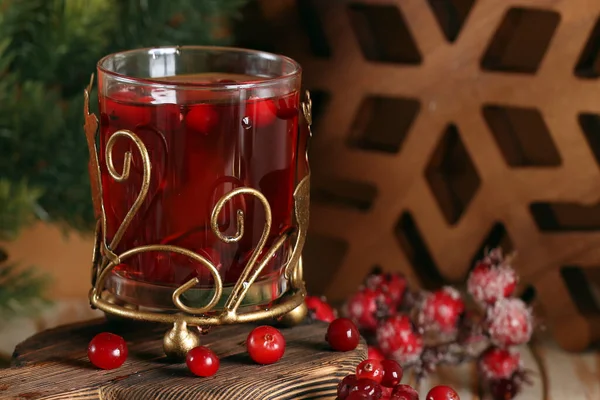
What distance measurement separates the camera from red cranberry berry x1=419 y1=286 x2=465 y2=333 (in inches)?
35.3

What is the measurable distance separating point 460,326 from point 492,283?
61 millimetres

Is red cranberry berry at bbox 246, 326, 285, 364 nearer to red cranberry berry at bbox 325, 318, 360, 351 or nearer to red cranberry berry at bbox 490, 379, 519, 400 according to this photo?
red cranberry berry at bbox 325, 318, 360, 351

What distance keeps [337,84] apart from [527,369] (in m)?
0.40

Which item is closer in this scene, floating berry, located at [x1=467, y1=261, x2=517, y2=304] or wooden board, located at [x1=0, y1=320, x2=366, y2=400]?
wooden board, located at [x1=0, y1=320, x2=366, y2=400]

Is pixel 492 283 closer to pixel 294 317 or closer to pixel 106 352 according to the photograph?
pixel 294 317

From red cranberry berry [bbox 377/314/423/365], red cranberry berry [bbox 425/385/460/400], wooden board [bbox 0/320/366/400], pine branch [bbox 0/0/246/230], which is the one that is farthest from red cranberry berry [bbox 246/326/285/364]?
pine branch [bbox 0/0/246/230]

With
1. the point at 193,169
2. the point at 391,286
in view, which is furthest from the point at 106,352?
the point at 391,286

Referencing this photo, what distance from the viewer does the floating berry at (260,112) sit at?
617 mm

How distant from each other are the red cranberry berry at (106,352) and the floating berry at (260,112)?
7.8 inches

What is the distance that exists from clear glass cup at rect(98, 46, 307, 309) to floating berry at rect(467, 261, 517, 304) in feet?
0.99

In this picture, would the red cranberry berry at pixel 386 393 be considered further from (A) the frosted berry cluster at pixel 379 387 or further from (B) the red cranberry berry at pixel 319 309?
(B) the red cranberry berry at pixel 319 309

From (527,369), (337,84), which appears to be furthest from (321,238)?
(527,369)

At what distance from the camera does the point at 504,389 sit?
851 millimetres

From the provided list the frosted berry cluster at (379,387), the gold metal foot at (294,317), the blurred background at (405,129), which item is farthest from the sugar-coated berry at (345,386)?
the blurred background at (405,129)
